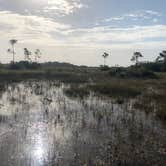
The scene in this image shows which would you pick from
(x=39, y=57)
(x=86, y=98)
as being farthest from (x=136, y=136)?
(x=39, y=57)

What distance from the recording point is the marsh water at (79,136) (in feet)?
37.9

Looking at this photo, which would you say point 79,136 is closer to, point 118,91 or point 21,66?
point 118,91

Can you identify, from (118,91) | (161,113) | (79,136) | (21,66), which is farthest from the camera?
(21,66)

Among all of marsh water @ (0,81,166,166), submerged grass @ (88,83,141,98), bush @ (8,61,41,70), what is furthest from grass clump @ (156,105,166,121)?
bush @ (8,61,41,70)

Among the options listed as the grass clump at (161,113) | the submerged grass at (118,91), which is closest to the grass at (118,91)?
the submerged grass at (118,91)

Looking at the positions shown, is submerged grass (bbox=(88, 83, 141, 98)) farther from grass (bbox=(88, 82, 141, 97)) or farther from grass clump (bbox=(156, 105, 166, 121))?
grass clump (bbox=(156, 105, 166, 121))

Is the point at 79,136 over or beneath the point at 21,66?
beneath

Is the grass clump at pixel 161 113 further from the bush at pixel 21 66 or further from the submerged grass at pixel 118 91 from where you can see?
the bush at pixel 21 66

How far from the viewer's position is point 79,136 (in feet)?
47.9

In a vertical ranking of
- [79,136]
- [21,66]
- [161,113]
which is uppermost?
[21,66]

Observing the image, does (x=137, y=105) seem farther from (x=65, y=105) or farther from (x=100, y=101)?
(x=65, y=105)

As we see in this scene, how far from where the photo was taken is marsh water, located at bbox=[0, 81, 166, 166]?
11.5 m

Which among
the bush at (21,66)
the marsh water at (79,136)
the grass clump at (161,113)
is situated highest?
the bush at (21,66)

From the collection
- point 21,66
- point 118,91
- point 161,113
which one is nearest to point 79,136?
point 161,113
